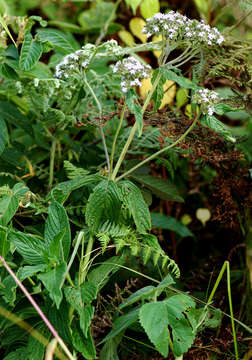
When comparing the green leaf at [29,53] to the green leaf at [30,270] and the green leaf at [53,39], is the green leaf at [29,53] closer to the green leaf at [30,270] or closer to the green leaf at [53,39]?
the green leaf at [53,39]

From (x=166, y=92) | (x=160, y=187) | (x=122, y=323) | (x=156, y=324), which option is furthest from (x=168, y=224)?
(x=156, y=324)

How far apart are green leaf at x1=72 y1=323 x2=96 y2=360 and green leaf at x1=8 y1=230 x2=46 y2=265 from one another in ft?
0.58

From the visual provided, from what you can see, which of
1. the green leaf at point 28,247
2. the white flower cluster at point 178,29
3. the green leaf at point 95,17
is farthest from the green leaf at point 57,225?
the green leaf at point 95,17

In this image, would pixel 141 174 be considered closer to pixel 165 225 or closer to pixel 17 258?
pixel 165 225

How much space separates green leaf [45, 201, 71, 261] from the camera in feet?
3.12

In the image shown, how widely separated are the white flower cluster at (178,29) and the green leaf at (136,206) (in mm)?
398

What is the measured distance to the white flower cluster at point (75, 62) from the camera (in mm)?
1138

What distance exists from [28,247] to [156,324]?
0.32 metres

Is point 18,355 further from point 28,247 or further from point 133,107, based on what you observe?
point 133,107

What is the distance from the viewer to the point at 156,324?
34.2 inches

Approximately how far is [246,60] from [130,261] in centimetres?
74

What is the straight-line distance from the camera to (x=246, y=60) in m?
1.31

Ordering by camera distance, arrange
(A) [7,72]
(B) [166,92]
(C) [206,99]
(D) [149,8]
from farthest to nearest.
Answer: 1. (B) [166,92]
2. (D) [149,8]
3. (A) [7,72]
4. (C) [206,99]

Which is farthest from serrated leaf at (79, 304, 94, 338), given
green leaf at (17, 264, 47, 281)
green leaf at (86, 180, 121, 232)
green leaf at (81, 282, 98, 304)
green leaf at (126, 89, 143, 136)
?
green leaf at (126, 89, 143, 136)
